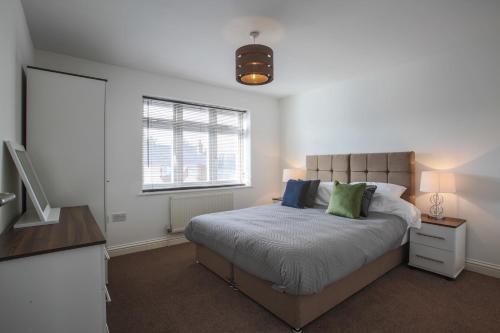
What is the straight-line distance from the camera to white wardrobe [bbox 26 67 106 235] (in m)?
2.26

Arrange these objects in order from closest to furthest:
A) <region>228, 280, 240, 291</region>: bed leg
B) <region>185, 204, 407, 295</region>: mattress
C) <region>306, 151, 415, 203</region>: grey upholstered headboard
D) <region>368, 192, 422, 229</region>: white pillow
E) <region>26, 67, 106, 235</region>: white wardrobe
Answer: <region>185, 204, 407, 295</region>: mattress → <region>26, 67, 106, 235</region>: white wardrobe → <region>228, 280, 240, 291</region>: bed leg → <region>368, 192, 422, 229</region>: white pillow → <region>306, 151, 415, 203</region>: grey upholstered headboard

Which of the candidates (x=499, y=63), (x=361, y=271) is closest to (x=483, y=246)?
(x=361, y=271)

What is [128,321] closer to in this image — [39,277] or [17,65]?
[39,277]

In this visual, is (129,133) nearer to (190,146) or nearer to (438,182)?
(190,146)

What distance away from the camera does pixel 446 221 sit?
2746 millimetres

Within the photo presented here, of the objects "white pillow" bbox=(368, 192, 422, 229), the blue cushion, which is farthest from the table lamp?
the blue cushion

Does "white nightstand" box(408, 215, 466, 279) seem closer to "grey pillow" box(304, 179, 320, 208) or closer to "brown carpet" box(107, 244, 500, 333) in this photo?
"brown carpet" box(107, 244, 500, 333)

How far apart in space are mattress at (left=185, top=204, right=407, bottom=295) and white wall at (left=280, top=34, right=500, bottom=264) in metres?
0.85

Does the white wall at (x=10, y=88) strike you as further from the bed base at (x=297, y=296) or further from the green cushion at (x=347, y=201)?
the green cushion at (x=347, y=201)

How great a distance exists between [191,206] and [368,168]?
2.61 m

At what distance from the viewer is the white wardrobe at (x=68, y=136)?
2262 millimetres

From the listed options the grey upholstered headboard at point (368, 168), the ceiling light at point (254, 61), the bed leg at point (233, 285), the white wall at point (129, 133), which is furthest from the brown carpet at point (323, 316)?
the ceiling light at point (254, 61)

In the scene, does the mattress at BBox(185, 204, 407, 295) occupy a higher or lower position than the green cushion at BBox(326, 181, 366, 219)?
lower

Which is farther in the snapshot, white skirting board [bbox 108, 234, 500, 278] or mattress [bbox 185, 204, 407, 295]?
white skirting board [bbox 108, 234, 500, 278]
